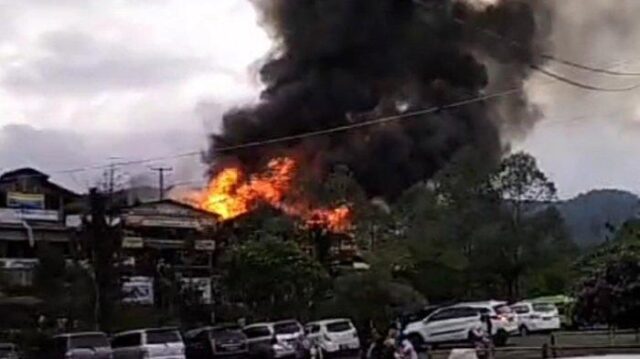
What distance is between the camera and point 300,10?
240 ft

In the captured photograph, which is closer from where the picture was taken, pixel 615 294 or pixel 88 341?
pixel 615 294

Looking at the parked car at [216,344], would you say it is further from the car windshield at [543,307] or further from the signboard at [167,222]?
the signboard at [167,222]

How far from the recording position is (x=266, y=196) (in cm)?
6862

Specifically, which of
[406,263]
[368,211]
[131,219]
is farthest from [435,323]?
[131,219]

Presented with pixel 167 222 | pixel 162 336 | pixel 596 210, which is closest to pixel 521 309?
pixel 162 336

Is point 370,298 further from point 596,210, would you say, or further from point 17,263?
point 596,210

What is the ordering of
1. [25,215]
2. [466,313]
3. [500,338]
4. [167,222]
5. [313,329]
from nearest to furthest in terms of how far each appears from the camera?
[500,338]
[466,313]
[313,329]
[25,215]
[167,222]

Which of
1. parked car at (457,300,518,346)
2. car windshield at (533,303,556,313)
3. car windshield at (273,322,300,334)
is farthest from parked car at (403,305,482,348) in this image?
car windshield at (533,303,556,313)

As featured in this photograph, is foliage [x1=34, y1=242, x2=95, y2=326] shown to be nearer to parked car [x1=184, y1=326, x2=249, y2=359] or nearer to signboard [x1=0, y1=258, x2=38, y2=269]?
signboard [x1=0, y1=258, x2=38, y2=269]

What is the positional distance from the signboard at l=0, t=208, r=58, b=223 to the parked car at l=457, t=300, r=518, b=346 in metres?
27.7

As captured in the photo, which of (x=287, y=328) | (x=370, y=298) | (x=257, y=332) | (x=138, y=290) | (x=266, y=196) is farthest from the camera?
(x=266, y=196)

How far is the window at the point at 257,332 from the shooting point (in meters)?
44.3

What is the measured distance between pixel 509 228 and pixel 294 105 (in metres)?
16.4

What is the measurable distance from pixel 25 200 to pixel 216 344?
95.1 ft
